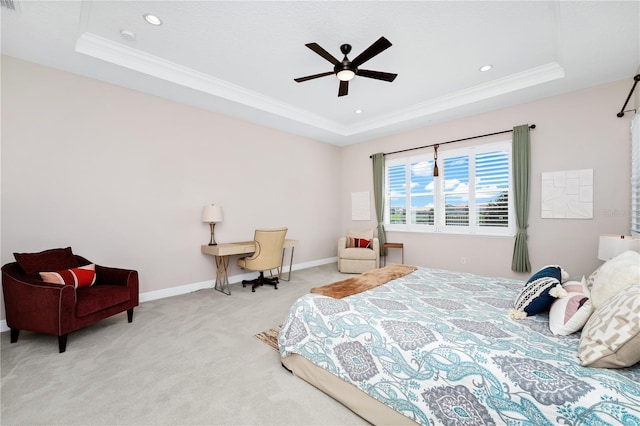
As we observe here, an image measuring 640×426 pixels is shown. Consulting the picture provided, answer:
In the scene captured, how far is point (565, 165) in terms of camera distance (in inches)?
153

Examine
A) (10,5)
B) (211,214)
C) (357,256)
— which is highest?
(10,5)

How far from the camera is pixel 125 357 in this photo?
2.34 meters

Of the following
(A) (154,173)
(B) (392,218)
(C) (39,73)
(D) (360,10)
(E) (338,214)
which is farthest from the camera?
(E) (338,214)

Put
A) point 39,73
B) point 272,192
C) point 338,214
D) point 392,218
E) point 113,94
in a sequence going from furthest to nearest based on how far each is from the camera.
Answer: point 338,214, point 392,218, point 272,192, point 113,94, point 39,73

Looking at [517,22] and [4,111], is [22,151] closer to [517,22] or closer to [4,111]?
[4,111]

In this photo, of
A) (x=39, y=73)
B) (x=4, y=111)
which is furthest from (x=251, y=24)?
(x=4, y=111)

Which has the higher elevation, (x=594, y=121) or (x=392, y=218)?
(x=594, y=121)

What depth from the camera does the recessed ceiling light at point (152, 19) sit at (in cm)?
260

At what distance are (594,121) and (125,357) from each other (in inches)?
242

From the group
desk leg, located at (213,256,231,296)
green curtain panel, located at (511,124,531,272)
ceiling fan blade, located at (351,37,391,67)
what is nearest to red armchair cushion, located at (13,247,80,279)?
desk leg, located at (213,256,231,296)

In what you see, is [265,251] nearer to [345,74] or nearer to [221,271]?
[221,271]

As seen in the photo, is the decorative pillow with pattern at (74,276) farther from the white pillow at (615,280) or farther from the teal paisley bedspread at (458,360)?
the white pillow at (615,280)

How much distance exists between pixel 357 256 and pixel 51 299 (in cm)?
434

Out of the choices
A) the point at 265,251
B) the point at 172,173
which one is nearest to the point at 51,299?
the point at 172,173
